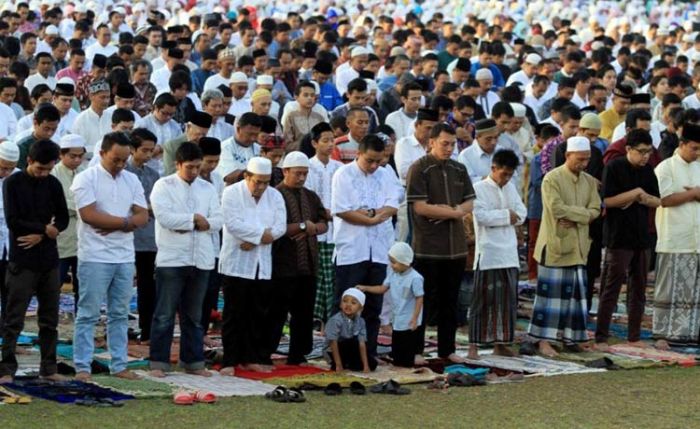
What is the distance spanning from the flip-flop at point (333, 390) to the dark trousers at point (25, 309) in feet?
6.25

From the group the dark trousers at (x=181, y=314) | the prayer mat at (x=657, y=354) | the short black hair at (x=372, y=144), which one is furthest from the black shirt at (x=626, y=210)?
the dark trousers at (x=181, y=314)

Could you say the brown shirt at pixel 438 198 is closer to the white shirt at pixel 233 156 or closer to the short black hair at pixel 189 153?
the white shirt at pixel 233 156

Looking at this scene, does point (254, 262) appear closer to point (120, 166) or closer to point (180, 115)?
point (120, 166)

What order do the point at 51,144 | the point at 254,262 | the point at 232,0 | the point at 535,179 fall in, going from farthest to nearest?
the point at 232,0, the point at 535,179, the point at 254,262, the point at 51,144

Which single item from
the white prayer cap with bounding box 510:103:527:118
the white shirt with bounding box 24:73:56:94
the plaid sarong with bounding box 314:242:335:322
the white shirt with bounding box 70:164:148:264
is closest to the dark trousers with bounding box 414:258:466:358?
the plaid sarong with bounding box 314:242:335:322

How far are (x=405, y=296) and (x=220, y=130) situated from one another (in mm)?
3645

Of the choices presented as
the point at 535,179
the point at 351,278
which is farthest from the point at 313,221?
the point at 535,179

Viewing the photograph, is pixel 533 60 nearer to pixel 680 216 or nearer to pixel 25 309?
A: pixel 680 216

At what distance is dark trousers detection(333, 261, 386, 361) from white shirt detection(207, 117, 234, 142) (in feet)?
10.0

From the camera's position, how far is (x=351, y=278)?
1387cm

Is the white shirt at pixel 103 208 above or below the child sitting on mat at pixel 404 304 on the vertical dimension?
above

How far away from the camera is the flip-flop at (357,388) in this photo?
12.4m

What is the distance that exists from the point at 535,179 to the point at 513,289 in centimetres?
319

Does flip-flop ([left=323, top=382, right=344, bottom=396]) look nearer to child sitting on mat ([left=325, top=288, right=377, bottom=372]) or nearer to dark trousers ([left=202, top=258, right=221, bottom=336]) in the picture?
child sitting on mat ([left=325, top=288, right=377, bottom=372])
